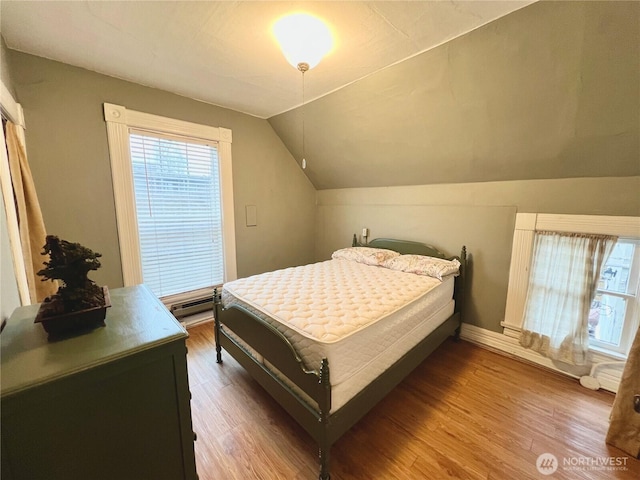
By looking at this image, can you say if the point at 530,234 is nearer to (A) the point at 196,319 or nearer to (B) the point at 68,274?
(B) the point at 68,274

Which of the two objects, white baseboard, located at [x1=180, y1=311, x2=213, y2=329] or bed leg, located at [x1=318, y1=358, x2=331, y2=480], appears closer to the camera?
bed leg, located at [x1=318, y1=358, x2=331, y2=480]

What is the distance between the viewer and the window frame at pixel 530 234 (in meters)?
1.94

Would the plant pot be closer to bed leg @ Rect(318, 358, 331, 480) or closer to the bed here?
the bed

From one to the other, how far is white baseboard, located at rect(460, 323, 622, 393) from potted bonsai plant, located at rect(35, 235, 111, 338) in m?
3.12

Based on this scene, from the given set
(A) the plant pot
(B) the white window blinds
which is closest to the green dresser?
(A) the plant pot

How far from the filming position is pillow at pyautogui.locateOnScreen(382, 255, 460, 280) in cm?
249

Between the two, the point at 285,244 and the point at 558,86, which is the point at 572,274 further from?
the point at 285,244

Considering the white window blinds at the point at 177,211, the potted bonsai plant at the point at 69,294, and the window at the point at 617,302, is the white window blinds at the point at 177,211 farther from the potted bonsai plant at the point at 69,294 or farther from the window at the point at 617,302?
the window at the point at 617,302

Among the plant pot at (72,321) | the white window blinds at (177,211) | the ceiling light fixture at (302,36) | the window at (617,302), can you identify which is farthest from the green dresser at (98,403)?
the window at (617,302)

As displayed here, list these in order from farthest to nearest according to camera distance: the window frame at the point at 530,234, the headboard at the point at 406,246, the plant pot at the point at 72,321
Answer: the headboard at the point at 406,246
the window frame at the point at 530,234
the plant pot at the point at 72,321

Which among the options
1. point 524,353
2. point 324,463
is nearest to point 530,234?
point 524,353

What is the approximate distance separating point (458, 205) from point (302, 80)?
6.66 ft

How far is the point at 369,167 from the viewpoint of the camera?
10.8 feet

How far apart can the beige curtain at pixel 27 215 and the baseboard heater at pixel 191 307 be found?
3.87 ft
